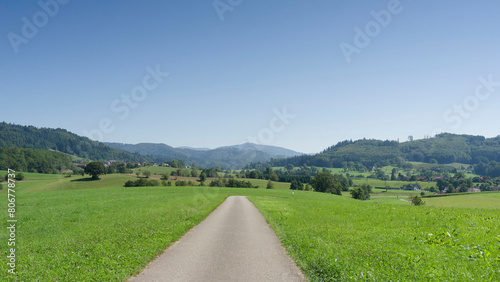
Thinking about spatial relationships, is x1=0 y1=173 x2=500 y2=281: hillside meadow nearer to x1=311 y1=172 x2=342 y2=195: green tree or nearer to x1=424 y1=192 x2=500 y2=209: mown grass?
x1=424 y1=192 x2=500 y2=209: mown grass

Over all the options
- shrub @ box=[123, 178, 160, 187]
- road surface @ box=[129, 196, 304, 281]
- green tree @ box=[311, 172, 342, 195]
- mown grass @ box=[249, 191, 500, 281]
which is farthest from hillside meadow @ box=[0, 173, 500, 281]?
green tree @ box=[311, 172, 342, 195]

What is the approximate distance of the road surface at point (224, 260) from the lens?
9.95 metres

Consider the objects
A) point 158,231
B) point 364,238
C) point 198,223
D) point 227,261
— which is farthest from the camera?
point 198,223

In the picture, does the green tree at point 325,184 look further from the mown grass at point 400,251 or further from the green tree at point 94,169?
the green tree at point 94,169

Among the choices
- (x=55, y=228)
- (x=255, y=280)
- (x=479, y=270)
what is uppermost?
(x=479, y=270)

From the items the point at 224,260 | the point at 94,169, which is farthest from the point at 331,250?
the point at 94,169

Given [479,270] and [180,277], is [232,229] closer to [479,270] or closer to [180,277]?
[180,277]

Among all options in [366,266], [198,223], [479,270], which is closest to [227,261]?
[366,266]

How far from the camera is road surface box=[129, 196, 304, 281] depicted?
9953 millimetres

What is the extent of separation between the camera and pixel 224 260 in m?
11.9

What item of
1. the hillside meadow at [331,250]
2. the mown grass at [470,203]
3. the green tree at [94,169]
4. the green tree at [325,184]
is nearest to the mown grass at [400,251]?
the hillside meadow at [331,250]

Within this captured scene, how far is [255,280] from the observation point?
959 centimetres

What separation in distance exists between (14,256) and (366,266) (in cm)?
1484

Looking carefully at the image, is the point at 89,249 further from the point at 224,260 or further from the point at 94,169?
the point at 94,169
